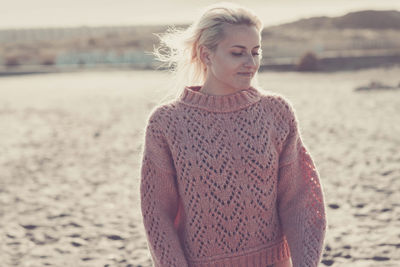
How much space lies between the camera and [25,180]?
706 centimetres

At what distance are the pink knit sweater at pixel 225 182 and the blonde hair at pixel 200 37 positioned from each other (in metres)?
0.15

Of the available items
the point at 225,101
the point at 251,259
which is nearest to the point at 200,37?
the point at 225,101

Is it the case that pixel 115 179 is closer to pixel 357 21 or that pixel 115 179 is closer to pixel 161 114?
pixel 161 114

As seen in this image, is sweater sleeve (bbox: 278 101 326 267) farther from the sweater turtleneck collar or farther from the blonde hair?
the blonde hair

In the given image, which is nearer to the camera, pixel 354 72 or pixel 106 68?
pixel 354 72

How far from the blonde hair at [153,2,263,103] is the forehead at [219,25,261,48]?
2 cm

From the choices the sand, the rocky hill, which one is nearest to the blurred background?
the sand

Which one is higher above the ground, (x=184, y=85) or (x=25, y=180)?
(x=184, y=85)

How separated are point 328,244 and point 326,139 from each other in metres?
4.82

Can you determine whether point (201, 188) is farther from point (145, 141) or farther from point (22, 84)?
point (22, 84)

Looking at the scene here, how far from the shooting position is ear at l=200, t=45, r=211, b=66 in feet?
6.92

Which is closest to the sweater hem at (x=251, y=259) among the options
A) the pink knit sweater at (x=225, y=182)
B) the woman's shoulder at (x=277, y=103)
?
the pink knit sweater at (x=225, y=182)

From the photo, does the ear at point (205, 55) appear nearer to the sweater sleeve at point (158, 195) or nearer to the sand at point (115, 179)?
the sweater sleeve at point (158, 195)

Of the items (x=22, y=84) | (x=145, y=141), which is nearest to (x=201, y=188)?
(x=145, y=141)
